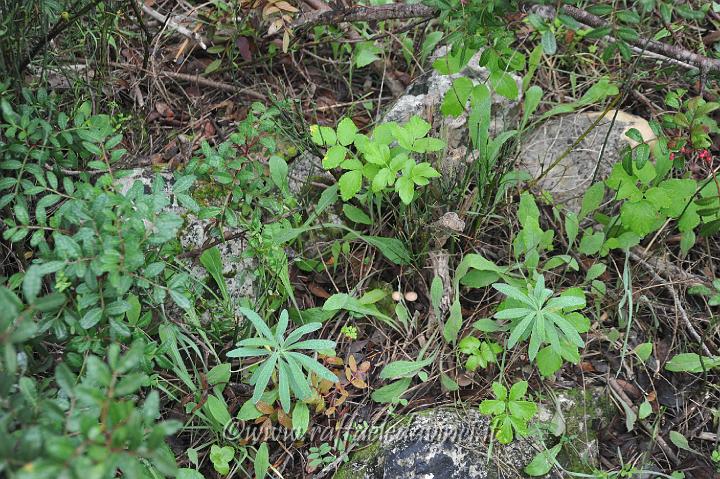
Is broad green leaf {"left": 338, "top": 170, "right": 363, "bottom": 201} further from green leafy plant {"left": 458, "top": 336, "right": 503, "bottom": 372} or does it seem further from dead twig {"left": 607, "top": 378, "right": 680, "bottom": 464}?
dead twig {"left": 607, "top": 378, "right": 680, "bottom": 464}

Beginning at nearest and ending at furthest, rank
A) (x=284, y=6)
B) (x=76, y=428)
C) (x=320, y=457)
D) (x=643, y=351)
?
1. (x=76, y=428)
2. (x=320, y=457)
3. (x=643, y=351)
4. (x=284, y=6)

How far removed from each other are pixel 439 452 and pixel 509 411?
0.27 m

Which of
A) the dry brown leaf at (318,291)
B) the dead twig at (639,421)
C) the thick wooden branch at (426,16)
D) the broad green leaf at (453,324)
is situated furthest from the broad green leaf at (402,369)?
the thick wooden branch at (426,16)

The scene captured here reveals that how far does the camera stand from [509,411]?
210 centimetres

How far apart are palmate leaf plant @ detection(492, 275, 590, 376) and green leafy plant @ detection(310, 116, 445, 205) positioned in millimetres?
475

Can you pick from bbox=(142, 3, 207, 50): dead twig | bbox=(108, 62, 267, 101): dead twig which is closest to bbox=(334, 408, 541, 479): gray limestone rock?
bbox=(108, 62, 267, 101): dead twig

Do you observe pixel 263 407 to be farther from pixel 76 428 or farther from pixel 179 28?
pixel 179 28

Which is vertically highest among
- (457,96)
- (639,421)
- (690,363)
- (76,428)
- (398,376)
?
(76,428)

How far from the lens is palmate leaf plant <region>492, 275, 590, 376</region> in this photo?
2.07 metres

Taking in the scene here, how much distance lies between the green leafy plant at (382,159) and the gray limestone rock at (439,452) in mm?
774

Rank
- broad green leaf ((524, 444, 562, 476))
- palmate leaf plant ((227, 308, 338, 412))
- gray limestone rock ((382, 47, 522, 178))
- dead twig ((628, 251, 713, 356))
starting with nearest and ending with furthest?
palmate leaf plant ((227, 308, 338, 412)), broad green leaf ((524, 444, 562, 476)), dead twig ((628, 251, 713, 356)), gray limestone rock ((382, 47, 522, 178))

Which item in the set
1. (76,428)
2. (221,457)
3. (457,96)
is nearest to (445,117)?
(457,96)

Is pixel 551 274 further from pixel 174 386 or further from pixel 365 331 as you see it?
pixel 174 386

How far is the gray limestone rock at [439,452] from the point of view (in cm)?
204
